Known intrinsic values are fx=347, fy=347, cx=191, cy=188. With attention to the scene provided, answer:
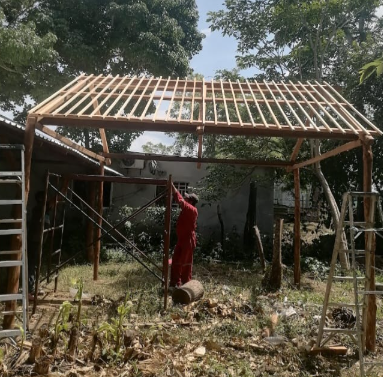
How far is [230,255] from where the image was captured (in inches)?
480

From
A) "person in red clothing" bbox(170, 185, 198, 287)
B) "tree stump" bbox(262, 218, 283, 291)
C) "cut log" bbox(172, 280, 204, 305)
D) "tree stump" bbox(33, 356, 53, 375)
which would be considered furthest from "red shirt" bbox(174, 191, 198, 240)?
"tree stump" bbox(33, 356, 53, 375)

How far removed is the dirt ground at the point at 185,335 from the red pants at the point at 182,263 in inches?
16.5

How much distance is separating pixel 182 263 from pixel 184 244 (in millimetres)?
390

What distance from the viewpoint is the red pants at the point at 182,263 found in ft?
23.4

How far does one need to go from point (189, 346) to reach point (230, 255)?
313 inches

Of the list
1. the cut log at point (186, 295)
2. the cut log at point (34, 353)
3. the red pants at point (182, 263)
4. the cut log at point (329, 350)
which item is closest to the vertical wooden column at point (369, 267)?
the cut log at point (329, 350)

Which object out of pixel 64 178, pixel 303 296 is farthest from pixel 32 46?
pixel 303 296

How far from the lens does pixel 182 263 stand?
23.4 feet

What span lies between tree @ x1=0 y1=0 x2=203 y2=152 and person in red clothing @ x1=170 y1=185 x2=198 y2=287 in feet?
29.4

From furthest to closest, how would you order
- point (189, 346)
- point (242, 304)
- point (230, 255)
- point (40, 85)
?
1. point (40, 85)
2. point (230, 255)
3. point (242, 304)
4. point (189, 346)

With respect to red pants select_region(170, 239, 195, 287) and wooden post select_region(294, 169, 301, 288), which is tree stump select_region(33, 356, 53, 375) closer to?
red pants select_region(170, 239, 195, 287)

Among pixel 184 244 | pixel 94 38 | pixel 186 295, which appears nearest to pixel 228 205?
pixel 184 244

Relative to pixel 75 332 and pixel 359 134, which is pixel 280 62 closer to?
pixel 359 134

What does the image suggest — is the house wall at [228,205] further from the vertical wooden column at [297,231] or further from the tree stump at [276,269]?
the tree stump at [276,269]
